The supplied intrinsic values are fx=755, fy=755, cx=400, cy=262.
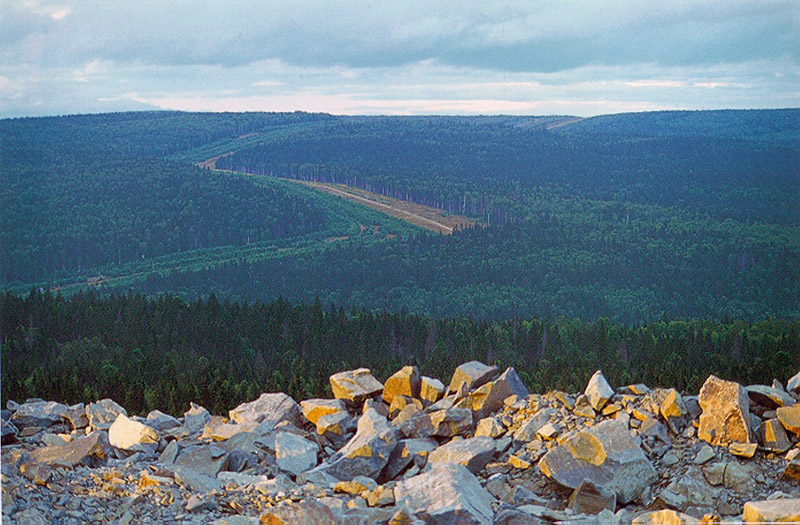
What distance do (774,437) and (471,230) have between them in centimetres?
5943

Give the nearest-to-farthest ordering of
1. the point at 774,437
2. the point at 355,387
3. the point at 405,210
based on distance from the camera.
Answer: the point at 774,437 → the point at 355,387 → the point at 405,210

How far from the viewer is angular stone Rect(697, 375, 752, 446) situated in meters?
10.6

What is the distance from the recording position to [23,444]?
12.8 m

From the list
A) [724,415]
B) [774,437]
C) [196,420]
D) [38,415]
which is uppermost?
[724,415]

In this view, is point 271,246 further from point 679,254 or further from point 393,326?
point 393,326

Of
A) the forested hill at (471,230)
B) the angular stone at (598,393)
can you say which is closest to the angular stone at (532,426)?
the angular stone at (598,393)

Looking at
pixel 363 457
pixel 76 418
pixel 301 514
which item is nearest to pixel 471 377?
pixel 363 457

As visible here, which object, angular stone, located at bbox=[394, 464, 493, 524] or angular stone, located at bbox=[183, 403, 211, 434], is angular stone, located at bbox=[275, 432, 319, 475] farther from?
angular stone, located at bbox=[183, 403, 211, 434]

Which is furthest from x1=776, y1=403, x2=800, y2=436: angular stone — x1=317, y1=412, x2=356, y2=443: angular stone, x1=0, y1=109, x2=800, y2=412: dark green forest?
x1=0, y1=109, x2=800, y2=412: dark green forest

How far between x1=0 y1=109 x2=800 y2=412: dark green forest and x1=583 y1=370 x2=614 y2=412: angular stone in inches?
287

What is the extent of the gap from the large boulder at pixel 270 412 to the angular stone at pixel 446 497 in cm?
449

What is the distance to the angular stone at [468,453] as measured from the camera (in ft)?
37.2

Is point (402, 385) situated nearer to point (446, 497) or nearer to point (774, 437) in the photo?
point (446, 497)

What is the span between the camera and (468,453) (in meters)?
11.4
